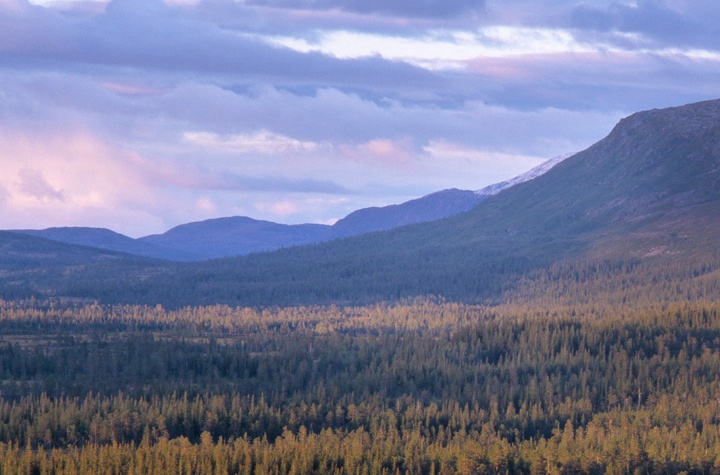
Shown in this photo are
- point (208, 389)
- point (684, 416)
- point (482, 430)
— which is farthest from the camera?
point (208, 389)

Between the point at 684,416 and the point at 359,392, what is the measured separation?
50.9 metres

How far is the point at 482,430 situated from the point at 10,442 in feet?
198

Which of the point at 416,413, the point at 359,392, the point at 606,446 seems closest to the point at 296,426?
the point at 416,413

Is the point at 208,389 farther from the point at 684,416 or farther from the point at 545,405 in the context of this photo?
the point at 684,416

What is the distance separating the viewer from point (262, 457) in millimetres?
136375

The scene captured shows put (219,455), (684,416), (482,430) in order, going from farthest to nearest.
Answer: (684,416)
(482,430)
(219,455)

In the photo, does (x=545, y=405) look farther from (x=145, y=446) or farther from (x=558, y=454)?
(x=145, y=446)

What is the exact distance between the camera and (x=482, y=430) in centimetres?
15988

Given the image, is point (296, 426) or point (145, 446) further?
point (296, 426)

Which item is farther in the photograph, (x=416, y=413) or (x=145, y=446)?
(x=416, y=413)

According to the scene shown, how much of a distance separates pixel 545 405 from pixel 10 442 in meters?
81.0

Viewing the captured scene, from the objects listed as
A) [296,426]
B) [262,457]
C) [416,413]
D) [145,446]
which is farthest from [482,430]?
[145,446]

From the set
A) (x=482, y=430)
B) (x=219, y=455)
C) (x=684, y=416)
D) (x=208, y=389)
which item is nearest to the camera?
(x=219, y=455)

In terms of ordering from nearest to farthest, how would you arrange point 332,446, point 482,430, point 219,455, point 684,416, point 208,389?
point 219,455 → point 332,446 → point 482,430 → point 684,416 → point 208,389
